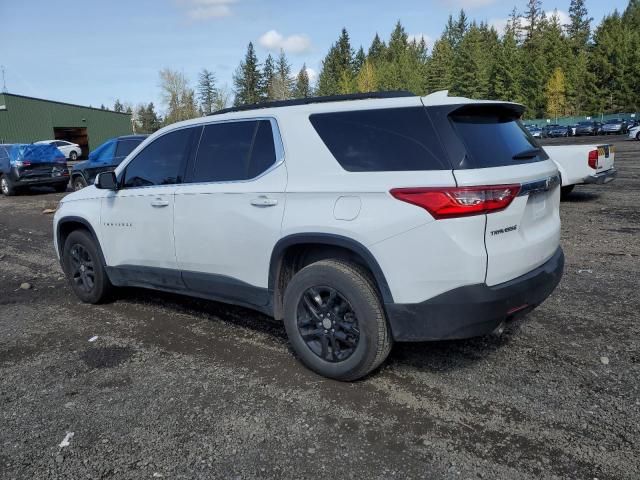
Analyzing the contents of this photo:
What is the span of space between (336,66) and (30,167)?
9544 centimetres

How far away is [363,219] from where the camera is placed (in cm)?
313

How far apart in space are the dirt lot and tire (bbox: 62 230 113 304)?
0.29 m

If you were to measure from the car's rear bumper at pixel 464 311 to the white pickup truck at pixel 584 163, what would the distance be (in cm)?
812

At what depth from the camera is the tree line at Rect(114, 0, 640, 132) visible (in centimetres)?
6225

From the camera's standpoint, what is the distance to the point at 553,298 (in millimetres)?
5023

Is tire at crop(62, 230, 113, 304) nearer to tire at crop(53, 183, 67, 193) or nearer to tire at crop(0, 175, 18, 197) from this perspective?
tire at crop(53, 183, 67, 193)

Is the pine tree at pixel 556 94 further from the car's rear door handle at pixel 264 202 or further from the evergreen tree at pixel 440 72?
the car's rear door handle at pixel 264 202

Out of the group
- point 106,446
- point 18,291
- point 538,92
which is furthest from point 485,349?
point 538,92

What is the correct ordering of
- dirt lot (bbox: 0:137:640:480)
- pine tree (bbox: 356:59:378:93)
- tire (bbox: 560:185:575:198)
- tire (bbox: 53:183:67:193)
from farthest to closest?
pine tree (bbox: 356:59:378:93) < tire (bbox: 53:183:67:193) < tire (bbox: 560:185:575:198) < dirt lot (bbox: 0:137:640:480)

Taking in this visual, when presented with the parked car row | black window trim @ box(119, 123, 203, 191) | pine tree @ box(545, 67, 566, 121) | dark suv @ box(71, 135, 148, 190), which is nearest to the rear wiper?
black window trim @ box(119, 123, 203, 191)

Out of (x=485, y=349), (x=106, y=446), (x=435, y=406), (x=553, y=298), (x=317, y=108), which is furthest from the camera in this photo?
(x=553, y=298)

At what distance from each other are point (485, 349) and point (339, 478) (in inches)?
72.8

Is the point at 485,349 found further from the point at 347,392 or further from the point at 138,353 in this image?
the point at 138,353

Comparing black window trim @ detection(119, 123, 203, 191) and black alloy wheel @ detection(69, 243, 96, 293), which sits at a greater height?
black window trim @ detection(119, 123, 203, 191)
